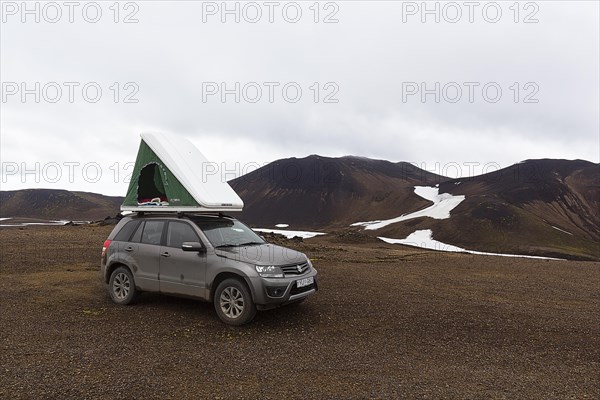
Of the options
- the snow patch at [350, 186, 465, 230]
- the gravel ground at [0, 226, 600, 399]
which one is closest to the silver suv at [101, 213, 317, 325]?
the gravel ground at [0, 226, 600, 399]

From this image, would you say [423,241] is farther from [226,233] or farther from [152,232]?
[152,232]

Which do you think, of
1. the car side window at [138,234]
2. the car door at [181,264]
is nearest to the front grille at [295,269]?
the car door at [181,264]

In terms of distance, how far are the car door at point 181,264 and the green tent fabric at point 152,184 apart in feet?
1.78

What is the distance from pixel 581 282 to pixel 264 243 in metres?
11.2

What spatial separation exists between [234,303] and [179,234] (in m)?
1.85

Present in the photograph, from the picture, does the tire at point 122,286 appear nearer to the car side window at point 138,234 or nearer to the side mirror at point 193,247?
the car side window at point 138,234

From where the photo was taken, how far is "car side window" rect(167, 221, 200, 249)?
25.1ft

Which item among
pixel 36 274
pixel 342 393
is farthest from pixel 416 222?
pixel 342 393

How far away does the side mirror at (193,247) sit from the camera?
724 centimetres

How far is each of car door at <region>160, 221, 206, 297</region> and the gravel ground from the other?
57 cm

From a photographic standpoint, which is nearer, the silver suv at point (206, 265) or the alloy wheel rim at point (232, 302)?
the silver suv at point (206, 265)

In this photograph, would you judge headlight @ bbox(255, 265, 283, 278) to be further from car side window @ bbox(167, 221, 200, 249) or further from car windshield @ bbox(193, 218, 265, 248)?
car side window @ bbox(167, 221, 200, 249)

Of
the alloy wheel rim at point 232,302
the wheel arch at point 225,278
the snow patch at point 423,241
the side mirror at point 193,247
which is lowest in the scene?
the snow patch at point 423,241

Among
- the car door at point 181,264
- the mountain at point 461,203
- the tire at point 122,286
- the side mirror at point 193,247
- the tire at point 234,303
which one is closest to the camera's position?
the tire at point 234,303
